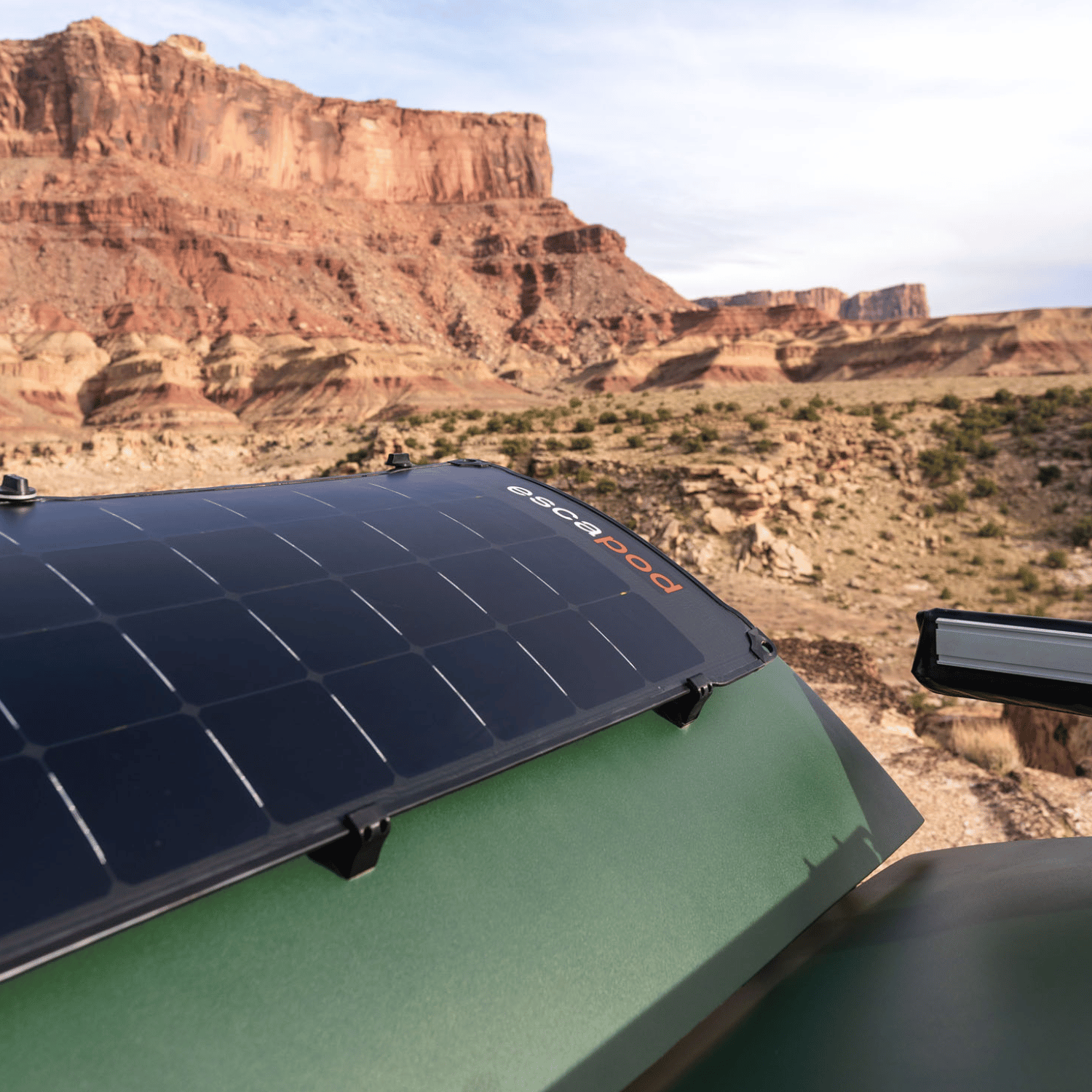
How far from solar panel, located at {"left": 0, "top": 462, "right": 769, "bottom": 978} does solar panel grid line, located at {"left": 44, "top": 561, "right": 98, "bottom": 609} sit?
0.02 m

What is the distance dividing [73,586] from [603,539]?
4044mm

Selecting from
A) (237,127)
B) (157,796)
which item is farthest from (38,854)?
(237,127)

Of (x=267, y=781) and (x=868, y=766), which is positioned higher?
(x=267, y=781)

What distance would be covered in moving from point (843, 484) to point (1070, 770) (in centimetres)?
1783

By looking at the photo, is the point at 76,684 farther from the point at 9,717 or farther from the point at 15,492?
the point at 15,492

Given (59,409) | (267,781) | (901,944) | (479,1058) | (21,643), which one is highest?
(59,409)

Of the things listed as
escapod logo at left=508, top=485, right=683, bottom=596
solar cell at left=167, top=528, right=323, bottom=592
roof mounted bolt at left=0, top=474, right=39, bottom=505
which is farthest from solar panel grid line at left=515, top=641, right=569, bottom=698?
roof mounted bolt at left=0, top=474, right=39, bottom=505

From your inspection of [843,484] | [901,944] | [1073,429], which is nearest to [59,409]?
[843,484]

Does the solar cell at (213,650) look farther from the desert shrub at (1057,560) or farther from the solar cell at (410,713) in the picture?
the desert shrub at (1057,560)

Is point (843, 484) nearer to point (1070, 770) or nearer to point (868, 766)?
point (1070, 770)

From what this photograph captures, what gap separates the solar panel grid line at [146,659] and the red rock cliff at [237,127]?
436 ft

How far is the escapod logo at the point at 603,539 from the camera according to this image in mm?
6411

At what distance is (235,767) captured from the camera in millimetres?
3467

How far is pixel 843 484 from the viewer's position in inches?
1082
